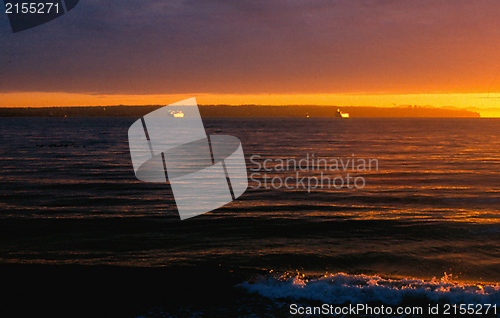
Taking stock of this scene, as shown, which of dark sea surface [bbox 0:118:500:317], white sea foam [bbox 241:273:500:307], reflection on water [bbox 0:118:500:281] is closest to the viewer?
white sea foam [bbox 241:273:500:307]

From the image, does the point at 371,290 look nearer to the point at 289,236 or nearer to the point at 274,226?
the point at 289,236

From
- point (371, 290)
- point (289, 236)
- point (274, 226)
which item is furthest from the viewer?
point (274, 226)

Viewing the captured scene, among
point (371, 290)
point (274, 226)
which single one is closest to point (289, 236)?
point (274, 226)

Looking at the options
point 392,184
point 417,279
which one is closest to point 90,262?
point 417,279

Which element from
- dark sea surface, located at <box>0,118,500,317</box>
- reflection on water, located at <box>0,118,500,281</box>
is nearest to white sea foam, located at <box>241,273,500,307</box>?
dark sea surface, located at <box>0,118,500,317</box>

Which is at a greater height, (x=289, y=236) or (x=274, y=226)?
(x=289, y=236)

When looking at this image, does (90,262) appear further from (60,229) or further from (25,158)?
(25,158)

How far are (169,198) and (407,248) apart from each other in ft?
47.3

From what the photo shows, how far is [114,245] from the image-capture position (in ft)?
57.0

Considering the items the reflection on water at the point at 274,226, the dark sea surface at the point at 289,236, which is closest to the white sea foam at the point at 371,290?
the dark sea surface at the point at 289,236

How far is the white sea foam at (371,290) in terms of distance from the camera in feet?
40.0

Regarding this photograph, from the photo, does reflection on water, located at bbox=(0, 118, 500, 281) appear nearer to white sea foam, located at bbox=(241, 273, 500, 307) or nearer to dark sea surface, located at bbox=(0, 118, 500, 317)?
dark sea surface, located at bbox=(0, 118, 500, 317)

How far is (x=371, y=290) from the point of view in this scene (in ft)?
41.2

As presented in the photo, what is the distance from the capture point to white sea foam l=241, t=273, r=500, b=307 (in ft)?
40.0
